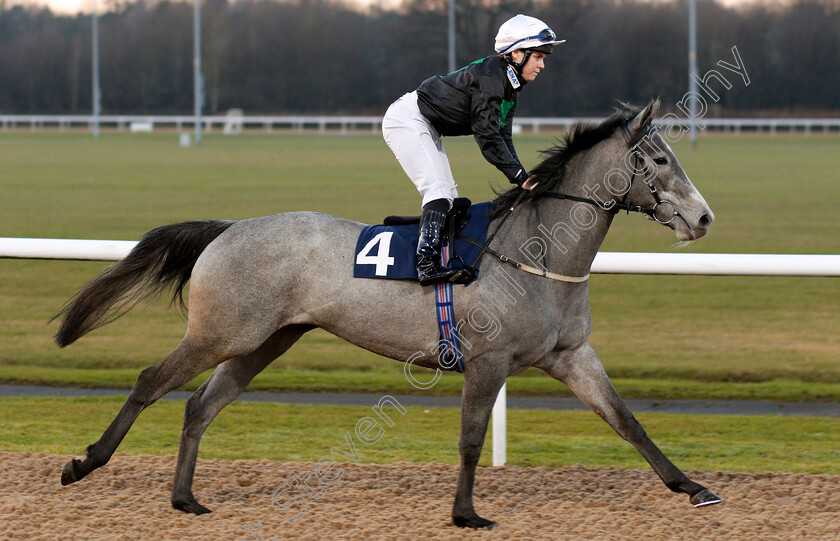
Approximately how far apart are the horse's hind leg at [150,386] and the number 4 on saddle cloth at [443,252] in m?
0.63

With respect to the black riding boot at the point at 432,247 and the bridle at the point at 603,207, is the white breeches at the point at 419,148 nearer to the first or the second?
the black riding boot at the point at 432,247

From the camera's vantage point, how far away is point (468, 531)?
363 centimetres

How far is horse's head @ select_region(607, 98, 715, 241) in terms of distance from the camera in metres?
3.64

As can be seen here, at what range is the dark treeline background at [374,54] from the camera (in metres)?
53.9

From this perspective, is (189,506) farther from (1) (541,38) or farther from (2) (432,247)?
(1) (541,38)

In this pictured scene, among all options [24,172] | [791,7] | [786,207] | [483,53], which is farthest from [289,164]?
[791,7]

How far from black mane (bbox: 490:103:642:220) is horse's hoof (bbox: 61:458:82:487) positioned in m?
1.76

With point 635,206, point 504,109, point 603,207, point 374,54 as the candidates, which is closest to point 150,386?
point 504,109

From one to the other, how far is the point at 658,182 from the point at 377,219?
10400 mm

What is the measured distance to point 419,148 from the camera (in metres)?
3.96

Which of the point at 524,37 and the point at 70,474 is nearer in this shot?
the point at 524,37

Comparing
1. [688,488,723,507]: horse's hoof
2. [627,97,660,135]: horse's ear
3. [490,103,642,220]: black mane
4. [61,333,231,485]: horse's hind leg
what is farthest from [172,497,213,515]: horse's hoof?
[627,97,660,135]: horse's ear

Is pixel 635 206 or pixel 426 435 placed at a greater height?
pixel 635 206

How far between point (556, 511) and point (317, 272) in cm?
118
